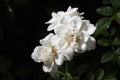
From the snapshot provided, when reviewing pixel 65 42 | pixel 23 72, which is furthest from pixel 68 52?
pixel 23 72

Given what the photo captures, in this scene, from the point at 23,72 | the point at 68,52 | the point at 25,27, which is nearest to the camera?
the point at 68,52

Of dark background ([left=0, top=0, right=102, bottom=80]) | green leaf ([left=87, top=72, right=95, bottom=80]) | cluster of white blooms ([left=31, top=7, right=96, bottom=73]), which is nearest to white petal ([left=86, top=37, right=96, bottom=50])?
cluster of white blooms ([left=31, top=7, right=96, bottom=73])

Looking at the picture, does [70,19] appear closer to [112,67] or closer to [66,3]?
[112,67]

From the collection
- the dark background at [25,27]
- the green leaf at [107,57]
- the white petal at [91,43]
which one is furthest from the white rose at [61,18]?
the dark background at [25,27]

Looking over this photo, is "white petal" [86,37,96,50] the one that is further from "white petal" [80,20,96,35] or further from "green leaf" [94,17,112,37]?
"green leaf" [94,17,112,37]

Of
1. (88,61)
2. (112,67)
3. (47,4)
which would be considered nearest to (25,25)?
(47,4)

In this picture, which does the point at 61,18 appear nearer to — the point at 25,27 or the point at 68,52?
the point at 68,52
